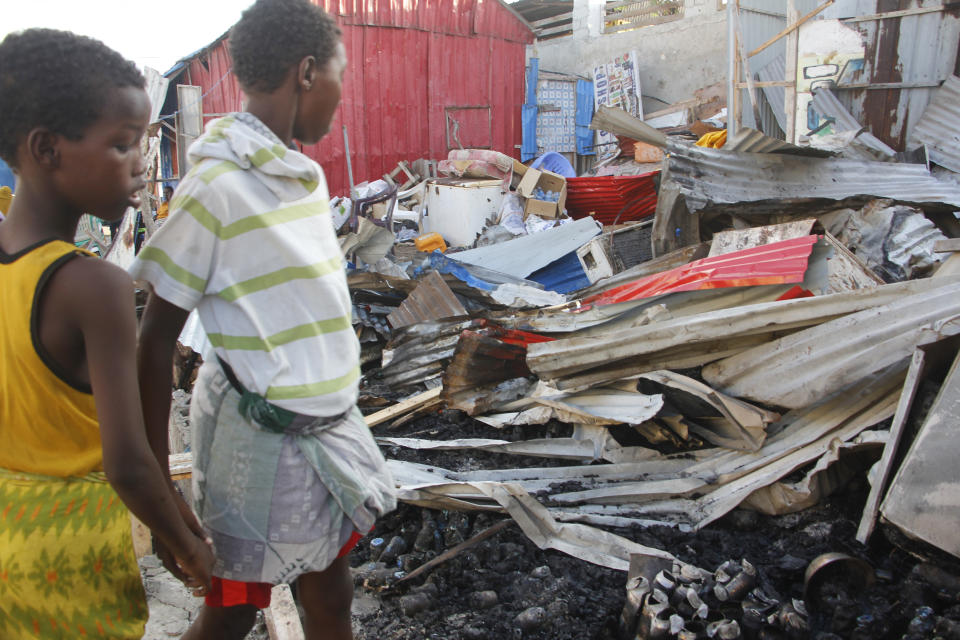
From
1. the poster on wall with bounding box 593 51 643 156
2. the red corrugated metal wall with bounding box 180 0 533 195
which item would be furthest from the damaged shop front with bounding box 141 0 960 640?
the poster on wall with bounding box 593 51 643 156

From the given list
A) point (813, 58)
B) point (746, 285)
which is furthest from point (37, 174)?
point (813, 58)

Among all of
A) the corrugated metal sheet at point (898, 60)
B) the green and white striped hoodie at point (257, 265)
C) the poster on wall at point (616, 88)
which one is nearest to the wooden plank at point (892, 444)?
the green and white striped hoodie at point (257, 265)

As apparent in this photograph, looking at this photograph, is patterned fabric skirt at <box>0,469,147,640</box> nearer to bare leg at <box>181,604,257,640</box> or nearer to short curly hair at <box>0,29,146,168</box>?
bare leg at <box>181,604,257,640</box>

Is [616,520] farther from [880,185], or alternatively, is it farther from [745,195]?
[880,185]

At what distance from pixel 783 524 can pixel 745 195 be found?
3.75 metres

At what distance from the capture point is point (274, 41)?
135cm

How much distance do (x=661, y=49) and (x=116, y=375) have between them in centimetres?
1428

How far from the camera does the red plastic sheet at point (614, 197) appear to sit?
30.8 feet

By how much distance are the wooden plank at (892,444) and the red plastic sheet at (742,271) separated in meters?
0.84

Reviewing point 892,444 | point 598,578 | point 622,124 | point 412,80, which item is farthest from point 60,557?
point 412,80

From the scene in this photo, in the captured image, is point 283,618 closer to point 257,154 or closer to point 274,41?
point 257,154

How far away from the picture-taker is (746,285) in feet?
11.4

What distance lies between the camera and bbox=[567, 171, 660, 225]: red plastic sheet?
9398mm

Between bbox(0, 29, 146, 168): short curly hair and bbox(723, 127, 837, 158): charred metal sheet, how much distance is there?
19.1 feet
